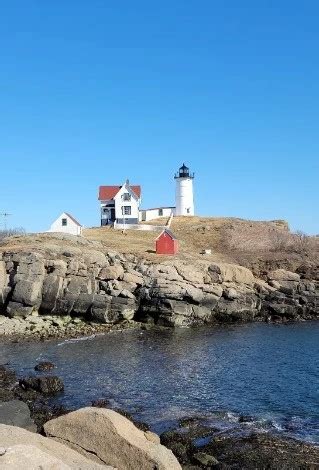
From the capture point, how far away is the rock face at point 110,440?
15195 millimetres

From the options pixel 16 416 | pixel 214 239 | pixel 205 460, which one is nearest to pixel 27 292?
pixel 16 416

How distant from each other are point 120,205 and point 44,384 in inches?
2277

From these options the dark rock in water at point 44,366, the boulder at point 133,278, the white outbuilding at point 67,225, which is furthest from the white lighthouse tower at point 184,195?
the dark rock in water at point 44,366

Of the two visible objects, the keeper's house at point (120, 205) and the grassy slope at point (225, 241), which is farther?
the keeper's house at point (120, 205)

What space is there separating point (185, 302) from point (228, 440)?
31.0 meters

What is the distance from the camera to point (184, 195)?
96125mm

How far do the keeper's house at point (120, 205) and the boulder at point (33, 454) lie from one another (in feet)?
231

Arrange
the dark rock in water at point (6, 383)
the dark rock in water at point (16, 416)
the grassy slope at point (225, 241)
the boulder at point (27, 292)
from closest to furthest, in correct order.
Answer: the dark rock in water at point (16, 416) < the dark rock in water at point (6, 383) < the boulder at point (27, 292) < the grassy slope at point (225, 241)

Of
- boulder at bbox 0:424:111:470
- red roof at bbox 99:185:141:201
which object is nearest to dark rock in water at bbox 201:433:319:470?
boulder at bbox 0:424:111:470

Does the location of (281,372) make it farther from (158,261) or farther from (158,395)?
(158,261)

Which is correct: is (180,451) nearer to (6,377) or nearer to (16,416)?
(16,416)

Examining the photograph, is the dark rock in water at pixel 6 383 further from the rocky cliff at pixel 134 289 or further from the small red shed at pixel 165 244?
the small red shed at pixel 165 244

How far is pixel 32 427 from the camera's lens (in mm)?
20859

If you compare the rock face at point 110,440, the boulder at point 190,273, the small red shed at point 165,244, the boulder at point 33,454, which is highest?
the small red shed at point 165,244
